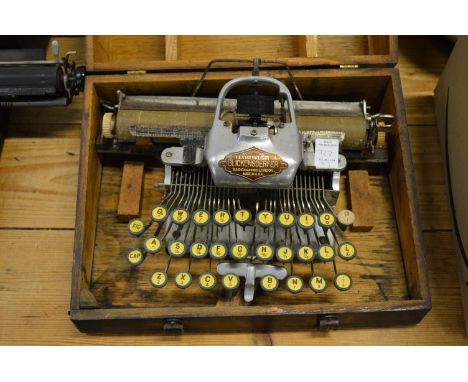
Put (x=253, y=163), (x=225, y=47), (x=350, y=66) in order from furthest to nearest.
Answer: (x=225, y=47)
(x=350, y=66)
(x=253, y=163)

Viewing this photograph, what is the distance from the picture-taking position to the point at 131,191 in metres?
1.77

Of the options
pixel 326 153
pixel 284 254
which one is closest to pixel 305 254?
pixel 284 254

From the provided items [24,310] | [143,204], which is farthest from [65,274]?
[143,204]

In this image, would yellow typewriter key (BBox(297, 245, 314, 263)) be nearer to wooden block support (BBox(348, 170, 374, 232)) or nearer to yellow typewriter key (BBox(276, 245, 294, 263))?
yellow typewriter key (BBox(276, 245, 294, 263))

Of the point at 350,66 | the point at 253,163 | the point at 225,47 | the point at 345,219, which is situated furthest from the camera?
the point at 225,47

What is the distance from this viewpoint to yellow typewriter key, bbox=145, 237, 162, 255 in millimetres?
1552

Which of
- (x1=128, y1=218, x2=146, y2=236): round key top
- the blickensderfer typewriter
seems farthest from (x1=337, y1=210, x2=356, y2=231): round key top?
(x1=128, y1=218, x2=146, y2=236): round key top

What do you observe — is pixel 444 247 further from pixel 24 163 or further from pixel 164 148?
pixel 24 163

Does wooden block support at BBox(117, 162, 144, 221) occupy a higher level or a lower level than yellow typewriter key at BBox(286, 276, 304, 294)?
higher

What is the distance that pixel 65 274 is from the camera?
1.76 m

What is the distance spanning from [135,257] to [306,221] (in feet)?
1.60

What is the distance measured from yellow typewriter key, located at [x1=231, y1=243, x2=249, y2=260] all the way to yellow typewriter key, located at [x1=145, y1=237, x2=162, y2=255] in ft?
0.68

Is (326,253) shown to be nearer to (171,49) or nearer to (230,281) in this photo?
(230,281)

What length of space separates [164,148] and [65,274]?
506 mm
